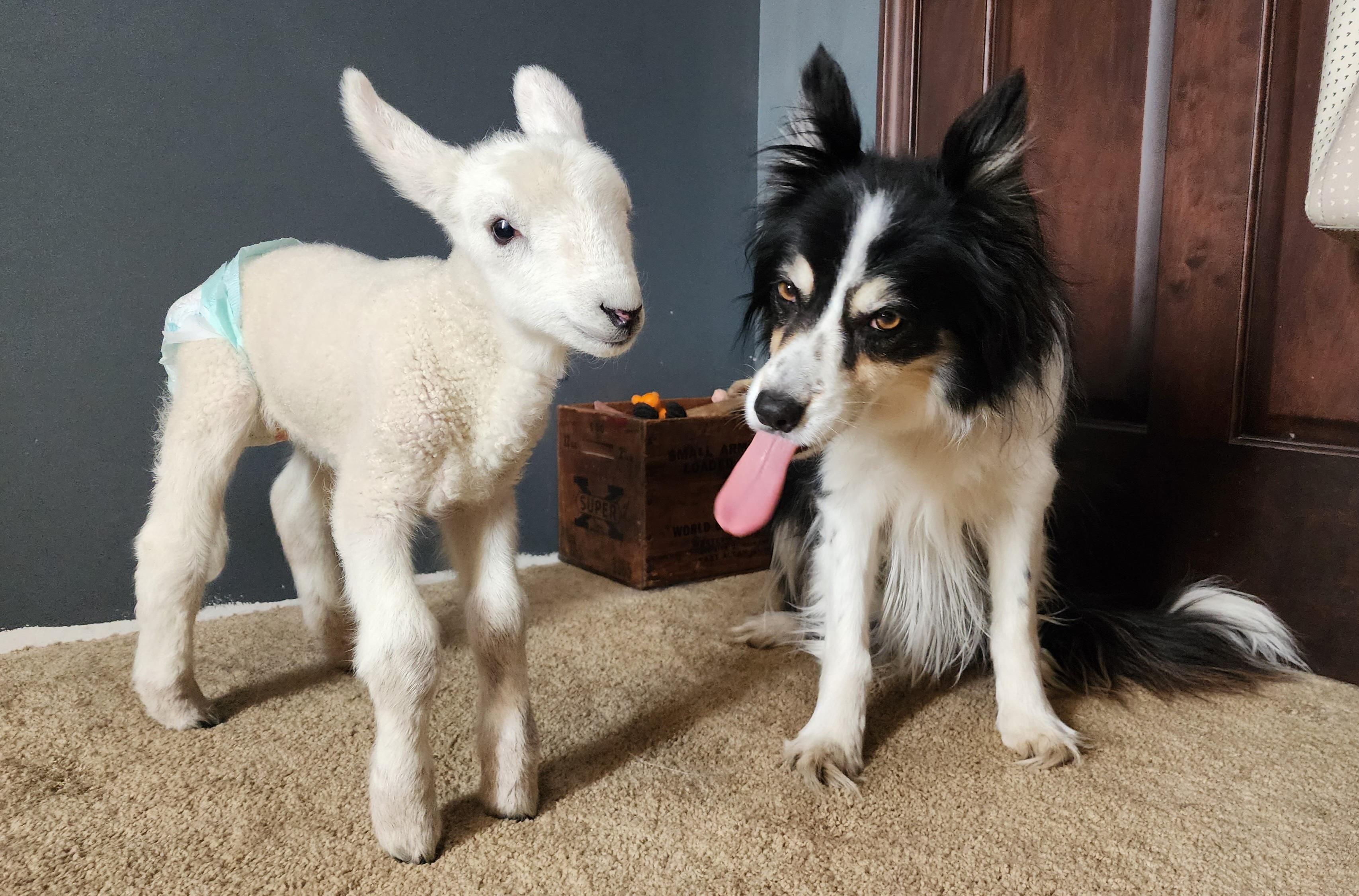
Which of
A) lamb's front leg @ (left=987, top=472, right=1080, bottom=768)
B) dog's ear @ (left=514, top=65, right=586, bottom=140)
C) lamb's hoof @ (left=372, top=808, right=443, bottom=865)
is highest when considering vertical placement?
dog's ear @ (left=514, top=65, right=586, bottom=140)

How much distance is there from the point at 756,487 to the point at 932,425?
0.97ft

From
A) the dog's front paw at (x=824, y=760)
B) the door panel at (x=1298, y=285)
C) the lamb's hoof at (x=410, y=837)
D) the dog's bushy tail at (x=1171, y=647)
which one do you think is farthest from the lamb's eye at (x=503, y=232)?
the door panel at (x=1298, y=285)

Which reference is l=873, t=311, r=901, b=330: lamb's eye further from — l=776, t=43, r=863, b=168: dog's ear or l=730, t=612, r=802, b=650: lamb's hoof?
l=730, t=612, r=802, b=650: lamb's hoof

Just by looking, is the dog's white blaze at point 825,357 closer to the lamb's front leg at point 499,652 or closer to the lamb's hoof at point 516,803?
the lamb's front leg at point 499,652

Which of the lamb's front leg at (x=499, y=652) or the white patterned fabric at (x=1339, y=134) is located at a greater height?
the white patterned fabric at (x=1339, y=134)

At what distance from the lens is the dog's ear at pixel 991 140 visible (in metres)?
1.15

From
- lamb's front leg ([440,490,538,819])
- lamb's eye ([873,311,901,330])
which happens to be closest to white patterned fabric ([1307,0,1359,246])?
lamb's eye ([873,311,901,330])

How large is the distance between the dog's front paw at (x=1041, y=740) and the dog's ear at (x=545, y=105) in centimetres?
110

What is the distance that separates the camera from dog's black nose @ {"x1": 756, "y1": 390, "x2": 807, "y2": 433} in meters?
1.13

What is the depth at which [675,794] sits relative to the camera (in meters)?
1.17

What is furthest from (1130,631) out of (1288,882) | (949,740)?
(1288,882)

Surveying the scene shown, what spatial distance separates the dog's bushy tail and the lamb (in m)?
1.03

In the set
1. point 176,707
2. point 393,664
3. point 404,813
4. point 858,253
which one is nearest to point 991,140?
point 858,253

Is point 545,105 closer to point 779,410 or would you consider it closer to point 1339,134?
point 779,410
